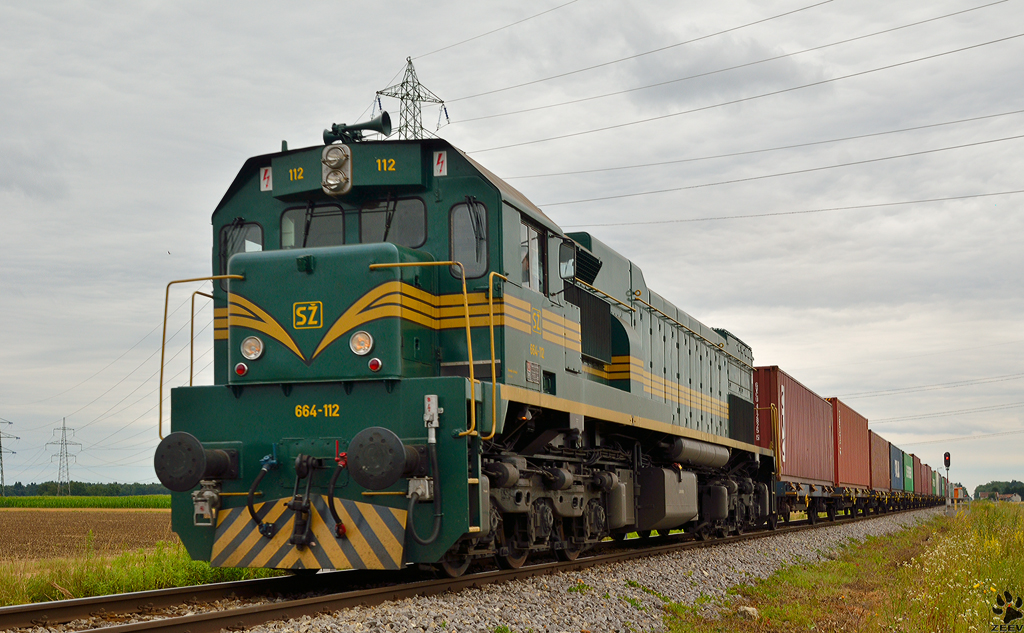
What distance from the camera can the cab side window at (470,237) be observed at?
27.4 ft

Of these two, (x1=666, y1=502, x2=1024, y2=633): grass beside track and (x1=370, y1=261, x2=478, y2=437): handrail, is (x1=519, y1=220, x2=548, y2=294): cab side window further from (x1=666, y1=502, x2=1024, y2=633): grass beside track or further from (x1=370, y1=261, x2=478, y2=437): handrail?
(x1=666, y1=502, x2=1024, y2=633): grass beside track

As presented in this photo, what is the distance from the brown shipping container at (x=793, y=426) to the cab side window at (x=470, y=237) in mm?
12886

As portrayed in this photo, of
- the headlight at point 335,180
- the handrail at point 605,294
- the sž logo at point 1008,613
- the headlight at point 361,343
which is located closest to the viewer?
the sž logo at point 1008,613

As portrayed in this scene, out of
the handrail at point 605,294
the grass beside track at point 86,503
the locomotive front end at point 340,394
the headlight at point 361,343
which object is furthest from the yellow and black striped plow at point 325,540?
the grass beside track at point 86,503

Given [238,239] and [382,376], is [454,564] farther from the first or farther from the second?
[238,239]

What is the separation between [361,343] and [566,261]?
285 centimetres

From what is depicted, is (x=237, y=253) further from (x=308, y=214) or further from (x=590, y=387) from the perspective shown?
(x=590, y=387)

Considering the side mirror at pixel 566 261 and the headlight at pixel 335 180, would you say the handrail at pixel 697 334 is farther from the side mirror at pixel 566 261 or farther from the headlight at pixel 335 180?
the headlight at pixel 335 180

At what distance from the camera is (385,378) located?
25.0ft

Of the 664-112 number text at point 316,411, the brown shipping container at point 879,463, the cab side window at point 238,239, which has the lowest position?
the brown shipping container at point 879,463

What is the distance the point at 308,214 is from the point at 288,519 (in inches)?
114

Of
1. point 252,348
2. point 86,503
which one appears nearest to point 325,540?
point 252,348

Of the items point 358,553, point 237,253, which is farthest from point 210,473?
point 237,253

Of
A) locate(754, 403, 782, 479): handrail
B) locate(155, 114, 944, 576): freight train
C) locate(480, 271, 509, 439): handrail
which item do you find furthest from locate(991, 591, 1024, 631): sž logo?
locate(754, 403, 782, 479): handrail
